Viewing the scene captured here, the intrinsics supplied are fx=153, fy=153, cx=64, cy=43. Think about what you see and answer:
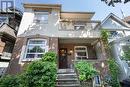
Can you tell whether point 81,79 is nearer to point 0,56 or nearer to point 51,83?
point 51,83

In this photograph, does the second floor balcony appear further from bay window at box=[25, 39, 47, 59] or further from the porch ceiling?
bay window at box=[25, 39, 47, 59]

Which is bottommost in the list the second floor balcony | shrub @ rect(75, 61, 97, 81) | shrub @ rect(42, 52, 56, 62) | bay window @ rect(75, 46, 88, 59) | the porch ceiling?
shrub @ rect(75, 61, 97, 81)

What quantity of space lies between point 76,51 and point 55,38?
3304mm

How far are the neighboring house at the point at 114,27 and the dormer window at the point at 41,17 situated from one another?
6.42m

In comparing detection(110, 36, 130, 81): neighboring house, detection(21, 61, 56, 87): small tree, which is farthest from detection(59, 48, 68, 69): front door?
detection(21, 61, 56, 87): small tree

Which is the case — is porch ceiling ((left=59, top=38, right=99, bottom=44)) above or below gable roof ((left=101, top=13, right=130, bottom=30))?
below

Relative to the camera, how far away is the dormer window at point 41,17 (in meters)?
16.2

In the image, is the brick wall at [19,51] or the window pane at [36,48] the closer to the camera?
the brick wall at [19,51]

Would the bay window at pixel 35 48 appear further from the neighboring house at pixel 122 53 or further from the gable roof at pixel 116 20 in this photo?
the gable roof at pixel 116 20

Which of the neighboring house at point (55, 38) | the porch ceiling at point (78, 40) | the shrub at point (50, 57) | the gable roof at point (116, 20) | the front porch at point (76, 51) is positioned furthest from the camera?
the gable roof at point (116, 20)

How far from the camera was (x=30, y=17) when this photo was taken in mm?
16281

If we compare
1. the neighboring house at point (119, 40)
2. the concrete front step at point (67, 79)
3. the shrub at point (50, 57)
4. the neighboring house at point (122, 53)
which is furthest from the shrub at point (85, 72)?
the neighboring house at point (119, 40)

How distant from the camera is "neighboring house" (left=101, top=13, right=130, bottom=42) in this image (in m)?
17.3

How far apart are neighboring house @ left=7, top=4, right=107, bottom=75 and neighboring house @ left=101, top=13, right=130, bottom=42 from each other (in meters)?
1.94
